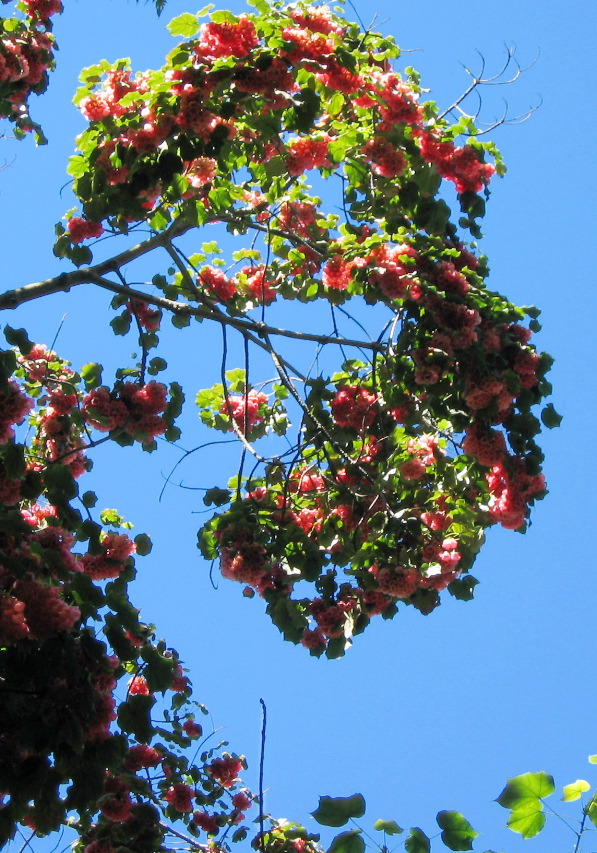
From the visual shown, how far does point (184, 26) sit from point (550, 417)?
2.44 meters

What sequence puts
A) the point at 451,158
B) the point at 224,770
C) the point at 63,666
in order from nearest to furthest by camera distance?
Result: the point at 63,666 < the point at 451,158 < the point at 224,770

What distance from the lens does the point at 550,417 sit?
163 inches

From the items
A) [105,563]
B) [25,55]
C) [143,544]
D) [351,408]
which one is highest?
[25,55]

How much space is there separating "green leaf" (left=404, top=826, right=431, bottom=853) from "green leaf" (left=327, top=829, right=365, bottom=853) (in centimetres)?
9

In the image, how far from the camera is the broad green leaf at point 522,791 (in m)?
1.77

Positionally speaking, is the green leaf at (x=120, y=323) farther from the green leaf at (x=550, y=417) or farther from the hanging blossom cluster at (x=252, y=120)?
the green leaf at (x=550, y=417)

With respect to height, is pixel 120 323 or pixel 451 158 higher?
pixel 451 158

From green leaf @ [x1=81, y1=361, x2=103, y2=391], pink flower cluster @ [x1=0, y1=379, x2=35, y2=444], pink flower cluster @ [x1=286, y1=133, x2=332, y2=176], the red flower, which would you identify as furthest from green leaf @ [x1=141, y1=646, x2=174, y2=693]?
the red flower

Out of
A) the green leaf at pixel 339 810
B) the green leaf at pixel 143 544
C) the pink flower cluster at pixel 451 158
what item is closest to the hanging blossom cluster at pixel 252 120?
the pink flower cluster at pixel 451 158

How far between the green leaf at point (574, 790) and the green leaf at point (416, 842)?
299mm

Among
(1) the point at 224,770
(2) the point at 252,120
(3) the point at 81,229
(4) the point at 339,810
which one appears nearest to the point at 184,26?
(2) the point at 252,120

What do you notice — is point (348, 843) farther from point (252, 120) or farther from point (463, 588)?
point (252, 120)

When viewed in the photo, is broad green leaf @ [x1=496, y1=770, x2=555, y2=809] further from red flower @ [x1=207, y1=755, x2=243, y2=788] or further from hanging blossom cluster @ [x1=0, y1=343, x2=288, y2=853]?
red flower @ [x1=207, y1=755, x2=243, y2=788]

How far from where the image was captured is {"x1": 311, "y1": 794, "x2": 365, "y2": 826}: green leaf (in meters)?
1.79
